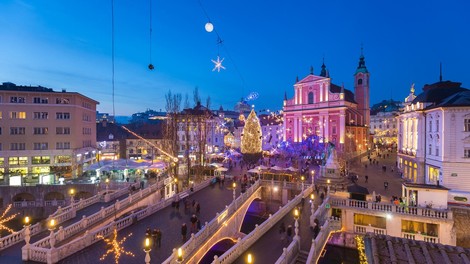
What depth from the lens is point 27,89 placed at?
40.3 meters

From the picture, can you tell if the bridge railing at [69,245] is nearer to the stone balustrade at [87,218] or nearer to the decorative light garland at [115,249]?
the stone balustrade at [87,218]

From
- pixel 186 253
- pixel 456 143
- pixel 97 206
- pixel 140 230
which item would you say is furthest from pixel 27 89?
pixel 456 143

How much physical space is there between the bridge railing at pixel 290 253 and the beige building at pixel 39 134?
112 feet

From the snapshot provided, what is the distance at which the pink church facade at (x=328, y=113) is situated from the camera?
59.8 m

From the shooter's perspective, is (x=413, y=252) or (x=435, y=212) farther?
(x=435, y=212)

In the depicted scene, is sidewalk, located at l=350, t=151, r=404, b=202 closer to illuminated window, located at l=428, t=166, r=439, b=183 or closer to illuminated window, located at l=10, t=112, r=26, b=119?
illuminated window, located at l=428, t=166, r=439, b=183

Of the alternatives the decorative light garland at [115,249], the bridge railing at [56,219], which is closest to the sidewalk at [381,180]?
the decorative light garland at [115,249]

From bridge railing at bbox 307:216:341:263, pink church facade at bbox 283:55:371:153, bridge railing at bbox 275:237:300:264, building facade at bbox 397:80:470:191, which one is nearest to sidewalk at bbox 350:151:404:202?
building facade at bbox 397:80:470:191

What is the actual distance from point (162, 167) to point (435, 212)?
29.2 m

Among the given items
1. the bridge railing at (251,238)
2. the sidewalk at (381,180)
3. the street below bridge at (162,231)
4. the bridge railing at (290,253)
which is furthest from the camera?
the sidewalk at (381,180)

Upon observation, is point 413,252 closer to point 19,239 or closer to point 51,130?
point 19,239

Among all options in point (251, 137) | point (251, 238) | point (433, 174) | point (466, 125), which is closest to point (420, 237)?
point (433, 174)

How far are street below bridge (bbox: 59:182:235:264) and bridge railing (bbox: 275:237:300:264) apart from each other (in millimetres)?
5337

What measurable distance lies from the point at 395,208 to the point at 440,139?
36.9 ft
